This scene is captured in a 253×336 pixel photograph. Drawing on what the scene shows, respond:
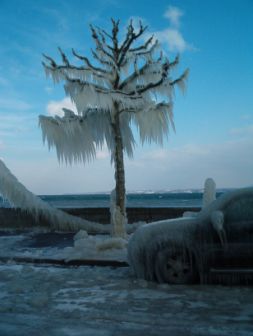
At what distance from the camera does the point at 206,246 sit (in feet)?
20.9

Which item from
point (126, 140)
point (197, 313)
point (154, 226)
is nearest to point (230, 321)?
point (197, 313)

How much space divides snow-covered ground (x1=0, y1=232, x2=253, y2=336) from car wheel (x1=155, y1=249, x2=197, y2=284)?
0.24 meters

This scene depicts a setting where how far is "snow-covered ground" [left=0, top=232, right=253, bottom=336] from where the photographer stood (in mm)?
4133

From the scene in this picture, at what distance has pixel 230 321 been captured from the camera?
433 centimetres

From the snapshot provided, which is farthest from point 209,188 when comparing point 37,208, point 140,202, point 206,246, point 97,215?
point 140,202

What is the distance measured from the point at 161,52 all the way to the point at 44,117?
5.06m

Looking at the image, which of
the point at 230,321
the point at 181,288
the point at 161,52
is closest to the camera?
the point at 230,321

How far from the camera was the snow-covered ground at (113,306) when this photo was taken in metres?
4.13

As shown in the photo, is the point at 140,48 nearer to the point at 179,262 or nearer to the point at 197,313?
the point at 179,262

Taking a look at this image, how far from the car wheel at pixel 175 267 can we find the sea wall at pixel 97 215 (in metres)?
9.10

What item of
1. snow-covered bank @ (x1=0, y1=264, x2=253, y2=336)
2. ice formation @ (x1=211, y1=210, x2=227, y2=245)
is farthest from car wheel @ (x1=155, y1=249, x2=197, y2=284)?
ice formation @ (x1=211, y1=210, x2=227, y2=245)

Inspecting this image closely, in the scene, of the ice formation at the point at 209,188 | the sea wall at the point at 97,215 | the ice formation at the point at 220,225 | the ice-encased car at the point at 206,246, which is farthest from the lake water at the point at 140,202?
the ice formation at the point at 220,225

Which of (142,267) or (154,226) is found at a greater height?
(154,226)

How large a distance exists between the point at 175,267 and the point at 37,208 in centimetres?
1002
